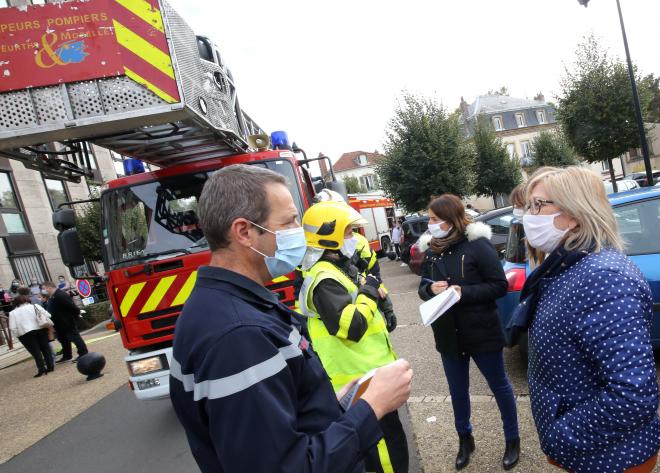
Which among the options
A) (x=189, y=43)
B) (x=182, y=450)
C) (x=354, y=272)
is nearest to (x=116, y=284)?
(x=182, y=450)

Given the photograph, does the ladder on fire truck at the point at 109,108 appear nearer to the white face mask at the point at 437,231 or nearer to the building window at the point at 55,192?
the white face mask at the point at 437,231

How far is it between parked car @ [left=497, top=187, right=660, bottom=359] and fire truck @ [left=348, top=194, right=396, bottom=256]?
14942mm

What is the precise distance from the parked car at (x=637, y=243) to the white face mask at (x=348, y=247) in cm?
194

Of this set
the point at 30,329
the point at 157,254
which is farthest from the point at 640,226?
the point at 30,329

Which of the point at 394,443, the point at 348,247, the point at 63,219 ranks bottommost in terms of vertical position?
the point at 394,443

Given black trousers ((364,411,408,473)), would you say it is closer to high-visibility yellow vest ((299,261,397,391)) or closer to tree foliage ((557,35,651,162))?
high-visibility yellow vest ((299,261,397,391))

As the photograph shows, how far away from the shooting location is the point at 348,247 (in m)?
2.70

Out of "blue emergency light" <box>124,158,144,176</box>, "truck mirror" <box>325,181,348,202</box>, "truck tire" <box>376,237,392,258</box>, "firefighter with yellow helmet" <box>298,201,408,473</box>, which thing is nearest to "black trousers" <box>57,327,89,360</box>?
"blue emergency light" <box>124,158,144,176</box>

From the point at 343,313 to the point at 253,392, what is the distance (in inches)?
48.0

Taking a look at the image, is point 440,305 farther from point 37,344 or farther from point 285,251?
point 37,344

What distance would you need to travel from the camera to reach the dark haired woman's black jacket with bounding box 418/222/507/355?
2.95 m

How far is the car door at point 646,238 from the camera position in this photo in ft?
11.7

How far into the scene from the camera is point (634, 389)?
140 centimetres

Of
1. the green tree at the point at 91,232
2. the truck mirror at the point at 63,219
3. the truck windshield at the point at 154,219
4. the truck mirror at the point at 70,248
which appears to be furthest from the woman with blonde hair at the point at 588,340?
the green tree at the point at 91,232
